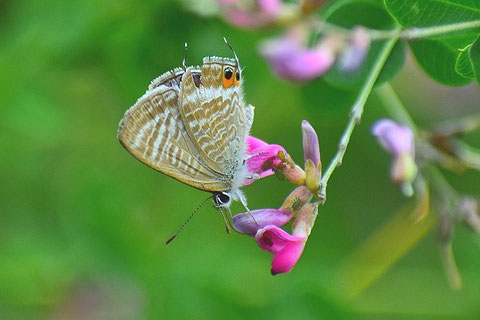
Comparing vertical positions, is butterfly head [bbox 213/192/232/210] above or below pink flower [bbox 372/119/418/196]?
below

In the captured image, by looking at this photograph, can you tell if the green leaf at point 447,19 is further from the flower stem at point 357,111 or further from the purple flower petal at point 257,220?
the purple flower petal at point 257,220

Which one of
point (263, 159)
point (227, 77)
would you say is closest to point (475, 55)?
point (263, 159)

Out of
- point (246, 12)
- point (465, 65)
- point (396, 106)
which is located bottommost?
point (396, 106)

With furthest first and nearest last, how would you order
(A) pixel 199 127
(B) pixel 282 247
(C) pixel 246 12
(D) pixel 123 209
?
1. (D) pixel 123 209
2. (C) pixel 246 12
3. (A) pixel 199 127
4. (B) pixel 282 247

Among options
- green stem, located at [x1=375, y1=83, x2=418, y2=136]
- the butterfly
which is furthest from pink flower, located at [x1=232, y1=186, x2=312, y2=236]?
green stem, located at [x1=375, y1=83, x2=418, y2=136]

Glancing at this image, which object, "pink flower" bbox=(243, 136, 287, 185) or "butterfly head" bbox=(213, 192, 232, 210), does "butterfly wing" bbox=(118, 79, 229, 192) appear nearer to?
"butterfly head" bbox=(213, 192, 232, 210)

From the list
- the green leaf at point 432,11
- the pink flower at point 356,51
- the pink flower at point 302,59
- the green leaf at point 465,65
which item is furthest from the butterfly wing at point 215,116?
the green leaf at point 465,65

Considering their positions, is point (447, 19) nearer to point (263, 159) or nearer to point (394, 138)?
point (394, 138)
